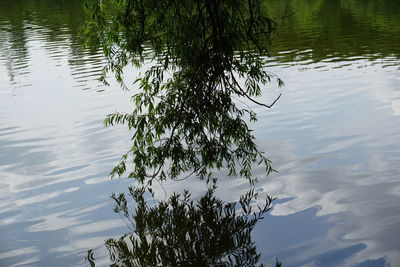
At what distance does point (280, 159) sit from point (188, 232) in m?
3.13

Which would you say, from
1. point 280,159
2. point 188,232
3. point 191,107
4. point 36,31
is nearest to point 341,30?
point 36,31

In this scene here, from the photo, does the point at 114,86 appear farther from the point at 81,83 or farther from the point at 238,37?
the point at 238,37

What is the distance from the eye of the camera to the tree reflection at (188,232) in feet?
20.3

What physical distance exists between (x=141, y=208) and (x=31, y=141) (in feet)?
15.8

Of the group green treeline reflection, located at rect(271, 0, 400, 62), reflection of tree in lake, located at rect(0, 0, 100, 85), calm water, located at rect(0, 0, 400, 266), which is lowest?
calm water, located at rect(0, 0, 400, 266)

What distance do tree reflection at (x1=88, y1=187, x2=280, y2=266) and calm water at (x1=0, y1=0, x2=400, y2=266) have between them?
20 cm

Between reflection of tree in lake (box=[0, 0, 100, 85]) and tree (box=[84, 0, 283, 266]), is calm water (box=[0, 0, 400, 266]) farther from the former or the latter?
reflection of tree in lake (box=[0, 0, 100, 85])

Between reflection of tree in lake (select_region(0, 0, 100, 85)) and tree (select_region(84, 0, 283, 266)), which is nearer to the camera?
tree (select_region(84, 0, 283, 266))

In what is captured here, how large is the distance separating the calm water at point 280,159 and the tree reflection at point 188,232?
0.20m

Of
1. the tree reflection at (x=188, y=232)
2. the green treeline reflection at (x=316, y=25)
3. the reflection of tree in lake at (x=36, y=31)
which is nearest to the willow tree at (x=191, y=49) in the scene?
the tree reflection at (x=188, y=232)

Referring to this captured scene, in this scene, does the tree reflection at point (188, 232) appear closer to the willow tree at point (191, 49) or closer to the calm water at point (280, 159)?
the calm water at point (280, 159)

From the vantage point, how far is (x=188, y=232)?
22.2 ft

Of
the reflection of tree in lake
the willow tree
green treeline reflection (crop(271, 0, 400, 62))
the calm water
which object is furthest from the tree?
green treeline reflection (crop(271, 0, 400, 62))

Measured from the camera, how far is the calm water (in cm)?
666
